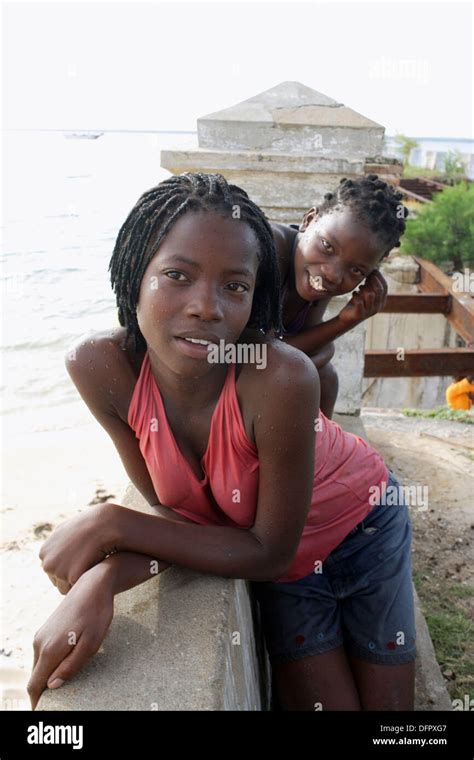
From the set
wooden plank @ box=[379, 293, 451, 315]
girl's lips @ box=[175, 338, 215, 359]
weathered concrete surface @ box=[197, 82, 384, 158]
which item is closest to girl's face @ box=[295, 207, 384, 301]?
girl's lips @ box=[175, 338, 215, 359]

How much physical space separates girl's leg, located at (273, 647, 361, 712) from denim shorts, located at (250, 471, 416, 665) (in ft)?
0.09

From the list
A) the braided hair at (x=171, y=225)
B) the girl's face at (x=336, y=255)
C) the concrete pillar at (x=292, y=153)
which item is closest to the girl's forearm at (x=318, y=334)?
the girl's face at (x=336, y=255)

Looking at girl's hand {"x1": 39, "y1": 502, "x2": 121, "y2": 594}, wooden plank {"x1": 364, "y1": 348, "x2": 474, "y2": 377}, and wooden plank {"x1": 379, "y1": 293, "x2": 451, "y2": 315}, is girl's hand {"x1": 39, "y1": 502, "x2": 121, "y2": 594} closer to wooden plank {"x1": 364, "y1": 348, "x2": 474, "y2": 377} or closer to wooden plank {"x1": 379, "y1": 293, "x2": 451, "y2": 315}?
wooden plank {"x1": 364, "y1": 348, "x2": 474, "y2": 377}

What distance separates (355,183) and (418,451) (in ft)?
7.19

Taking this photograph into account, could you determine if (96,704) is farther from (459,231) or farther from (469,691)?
(459,231)

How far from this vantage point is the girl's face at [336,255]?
8.21 feet

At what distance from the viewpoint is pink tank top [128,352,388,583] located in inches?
65.9

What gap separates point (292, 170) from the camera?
354 centimetres

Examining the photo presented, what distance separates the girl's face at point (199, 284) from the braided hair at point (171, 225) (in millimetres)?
30

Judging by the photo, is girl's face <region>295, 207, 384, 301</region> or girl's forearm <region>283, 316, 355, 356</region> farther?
girl's forearm <region>283, 316, 355, 356</region>

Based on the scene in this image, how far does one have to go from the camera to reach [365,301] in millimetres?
2715

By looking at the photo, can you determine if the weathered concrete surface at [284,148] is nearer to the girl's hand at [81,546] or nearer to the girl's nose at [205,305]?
the girl's nose at [205,305]

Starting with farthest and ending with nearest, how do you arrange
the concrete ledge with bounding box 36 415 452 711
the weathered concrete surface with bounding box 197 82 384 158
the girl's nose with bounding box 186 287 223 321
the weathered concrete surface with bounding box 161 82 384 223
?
Result: the weathered concrete surface with bounding box 197 82 384 158 → the weathered concrete surface with bounding box 161 82 384 223 → the girl's nose with bounding box 186 287 223 321 → the concrete ledge with bounding box 36 415 452 711

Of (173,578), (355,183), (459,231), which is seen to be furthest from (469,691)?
(459,231)
